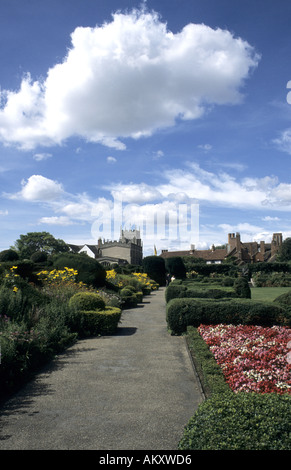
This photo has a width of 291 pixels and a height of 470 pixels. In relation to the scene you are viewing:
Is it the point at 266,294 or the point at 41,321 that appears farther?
the point at 266,294

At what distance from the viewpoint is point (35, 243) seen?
6056 cm

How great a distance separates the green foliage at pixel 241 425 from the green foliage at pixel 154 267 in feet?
106

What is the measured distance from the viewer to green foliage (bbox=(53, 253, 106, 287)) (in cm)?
1731

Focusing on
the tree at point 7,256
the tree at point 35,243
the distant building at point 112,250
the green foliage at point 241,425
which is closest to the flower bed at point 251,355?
the green foliage at point 241,425

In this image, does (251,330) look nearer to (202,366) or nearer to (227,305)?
(227,305)

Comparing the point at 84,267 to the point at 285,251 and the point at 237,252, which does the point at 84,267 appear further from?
the point at 285,251

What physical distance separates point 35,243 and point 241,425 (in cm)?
6089

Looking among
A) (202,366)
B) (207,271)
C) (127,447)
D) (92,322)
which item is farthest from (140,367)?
(207,271)

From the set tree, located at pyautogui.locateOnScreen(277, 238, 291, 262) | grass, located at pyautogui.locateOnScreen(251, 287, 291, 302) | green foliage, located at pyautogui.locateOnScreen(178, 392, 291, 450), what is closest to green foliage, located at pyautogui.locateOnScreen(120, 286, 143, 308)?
grass, located at pyautogui.locateOnScreen(251, 287, 291, 302)

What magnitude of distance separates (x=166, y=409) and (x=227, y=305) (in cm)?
580

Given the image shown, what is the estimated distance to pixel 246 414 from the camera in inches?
126

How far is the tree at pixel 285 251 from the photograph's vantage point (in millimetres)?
63659

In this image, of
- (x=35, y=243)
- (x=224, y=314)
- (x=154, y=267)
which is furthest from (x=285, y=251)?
(x=224, y=314)

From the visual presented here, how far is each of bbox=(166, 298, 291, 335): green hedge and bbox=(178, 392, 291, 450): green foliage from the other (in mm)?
6835
